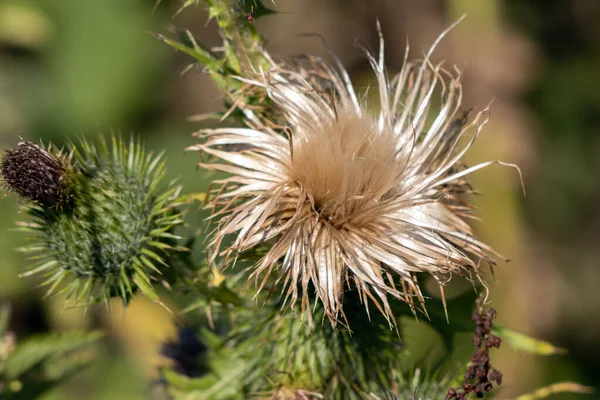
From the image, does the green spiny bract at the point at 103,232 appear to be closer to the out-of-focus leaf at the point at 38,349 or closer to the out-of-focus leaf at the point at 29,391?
the out-of-focus leaf at the point at 38,349

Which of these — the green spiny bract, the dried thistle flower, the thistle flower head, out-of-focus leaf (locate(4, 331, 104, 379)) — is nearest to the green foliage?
out-of-focus leaf (locate(4, 331, 104, 379))

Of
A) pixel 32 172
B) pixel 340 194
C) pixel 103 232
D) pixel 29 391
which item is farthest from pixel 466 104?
pixel 32 172

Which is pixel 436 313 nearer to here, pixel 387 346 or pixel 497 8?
pixel 387 346

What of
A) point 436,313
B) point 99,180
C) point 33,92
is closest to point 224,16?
point 99,180

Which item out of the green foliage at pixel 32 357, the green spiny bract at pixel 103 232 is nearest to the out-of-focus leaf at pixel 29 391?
the green foliage at pixel 32 357

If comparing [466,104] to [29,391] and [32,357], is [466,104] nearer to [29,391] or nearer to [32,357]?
[32,357]
